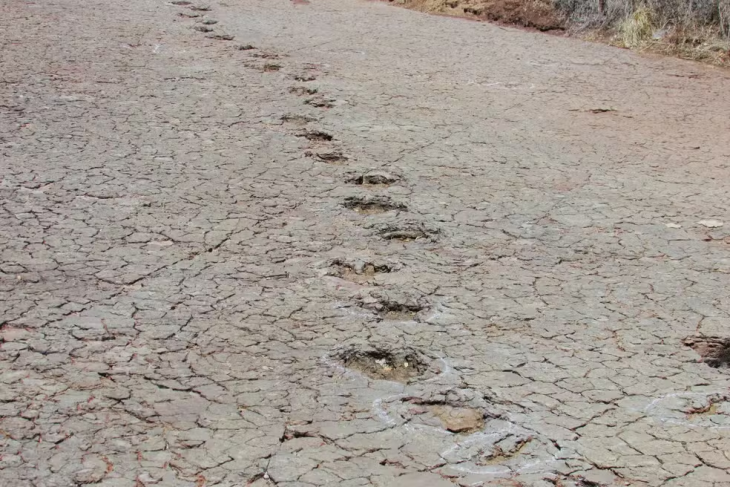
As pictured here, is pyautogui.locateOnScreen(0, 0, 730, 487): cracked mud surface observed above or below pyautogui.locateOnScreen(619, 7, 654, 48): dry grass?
below

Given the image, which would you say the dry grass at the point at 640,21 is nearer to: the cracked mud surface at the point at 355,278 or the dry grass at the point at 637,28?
the dry grass at the point at 637,28

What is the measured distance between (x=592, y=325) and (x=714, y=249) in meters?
1.00

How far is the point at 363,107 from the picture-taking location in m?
5.91

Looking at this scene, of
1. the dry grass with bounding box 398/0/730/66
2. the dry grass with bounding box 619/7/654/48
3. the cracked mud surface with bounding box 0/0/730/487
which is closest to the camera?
the cracked mud surface with bounding box 0/0/730/487

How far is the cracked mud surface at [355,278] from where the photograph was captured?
253cm

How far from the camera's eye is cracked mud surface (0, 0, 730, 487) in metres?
2.53

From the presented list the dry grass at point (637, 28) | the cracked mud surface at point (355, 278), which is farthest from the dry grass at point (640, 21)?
the cracked mud surface at point (355, 278)

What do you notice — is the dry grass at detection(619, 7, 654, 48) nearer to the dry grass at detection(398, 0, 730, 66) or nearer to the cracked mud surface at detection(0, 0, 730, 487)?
the dry grass at detection(398, 0, 730, 66)

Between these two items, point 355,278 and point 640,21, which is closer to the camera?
point 355,278

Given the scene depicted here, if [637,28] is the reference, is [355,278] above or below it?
below

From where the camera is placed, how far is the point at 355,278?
358cm

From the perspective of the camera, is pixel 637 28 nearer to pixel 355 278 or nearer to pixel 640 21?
pixel 640 21

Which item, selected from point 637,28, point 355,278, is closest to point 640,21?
point 637,28

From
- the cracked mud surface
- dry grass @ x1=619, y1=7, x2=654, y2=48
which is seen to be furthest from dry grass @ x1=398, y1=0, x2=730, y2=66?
the cracked mud surface
